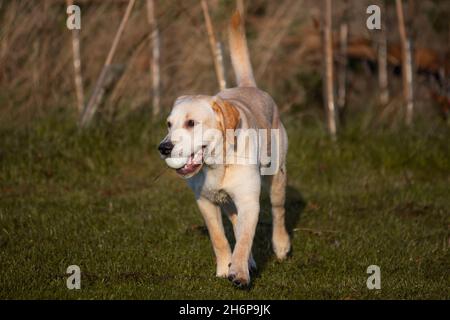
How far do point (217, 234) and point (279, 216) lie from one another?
71 cm

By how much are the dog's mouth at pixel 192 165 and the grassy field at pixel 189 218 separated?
25.7 inches

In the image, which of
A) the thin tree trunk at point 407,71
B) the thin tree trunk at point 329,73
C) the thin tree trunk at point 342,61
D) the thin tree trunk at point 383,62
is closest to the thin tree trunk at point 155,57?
the thin tree trunk at point 329,73

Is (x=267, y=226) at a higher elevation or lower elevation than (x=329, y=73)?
lower

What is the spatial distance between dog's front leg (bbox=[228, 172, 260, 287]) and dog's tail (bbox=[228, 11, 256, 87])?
119cm

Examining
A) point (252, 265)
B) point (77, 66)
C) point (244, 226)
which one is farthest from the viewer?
point (77, 66)

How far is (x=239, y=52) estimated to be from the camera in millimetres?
5574

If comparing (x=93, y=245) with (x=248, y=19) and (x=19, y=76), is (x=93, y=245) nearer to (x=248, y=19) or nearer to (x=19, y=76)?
(x=19, y=76)

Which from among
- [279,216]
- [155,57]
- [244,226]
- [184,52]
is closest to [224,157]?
[244,226]

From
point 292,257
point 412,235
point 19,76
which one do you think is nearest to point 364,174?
point 412,235

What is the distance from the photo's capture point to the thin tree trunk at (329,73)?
8.05 metres

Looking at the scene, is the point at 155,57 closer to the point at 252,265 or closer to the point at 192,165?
the point at 252,265

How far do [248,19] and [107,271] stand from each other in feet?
18.3

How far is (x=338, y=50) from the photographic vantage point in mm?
10477

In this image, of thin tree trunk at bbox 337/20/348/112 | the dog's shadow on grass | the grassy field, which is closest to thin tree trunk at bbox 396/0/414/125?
A: the grassy field
